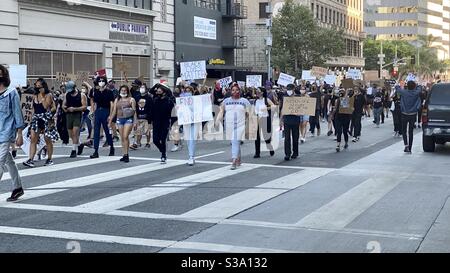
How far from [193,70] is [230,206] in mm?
14170

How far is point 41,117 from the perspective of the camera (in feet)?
43.2

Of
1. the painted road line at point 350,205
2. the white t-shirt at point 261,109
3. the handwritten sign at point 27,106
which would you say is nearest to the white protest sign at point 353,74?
the white t-shirt at point 261,109

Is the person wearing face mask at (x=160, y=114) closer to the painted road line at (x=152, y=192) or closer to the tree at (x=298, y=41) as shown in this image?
the painted road line at (x=152, y=192)

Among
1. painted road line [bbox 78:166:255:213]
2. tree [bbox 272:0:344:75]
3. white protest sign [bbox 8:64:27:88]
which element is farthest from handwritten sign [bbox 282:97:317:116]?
tree [bbox 272:0:344:75]

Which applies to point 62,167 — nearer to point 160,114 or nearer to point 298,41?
point 160,114

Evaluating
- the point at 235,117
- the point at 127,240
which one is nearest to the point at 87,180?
the point at 235,117

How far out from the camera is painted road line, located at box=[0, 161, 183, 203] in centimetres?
1016

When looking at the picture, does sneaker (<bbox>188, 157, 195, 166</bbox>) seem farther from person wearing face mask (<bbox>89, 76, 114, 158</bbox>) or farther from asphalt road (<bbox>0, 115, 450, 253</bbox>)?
person wearing face mask (<bbox>89, 76, 114, 158</bbox>)

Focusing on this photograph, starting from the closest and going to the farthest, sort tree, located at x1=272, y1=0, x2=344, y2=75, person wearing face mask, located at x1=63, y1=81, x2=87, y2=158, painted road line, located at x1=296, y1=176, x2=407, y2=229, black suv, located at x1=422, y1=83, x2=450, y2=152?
painted road line, located at x1=296, y1=176, x2=407, y2=229, person wearing face mask, located at x1=63, y1=81, x2=87, y2=158, black suv, located at x1=422, y1=83, x2=450, y2=152, tree, located at x1=272, y1=0, x2=344, y2=75

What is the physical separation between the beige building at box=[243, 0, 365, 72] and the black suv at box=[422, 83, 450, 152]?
35592mm

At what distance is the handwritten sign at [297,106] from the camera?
49.6 ft
